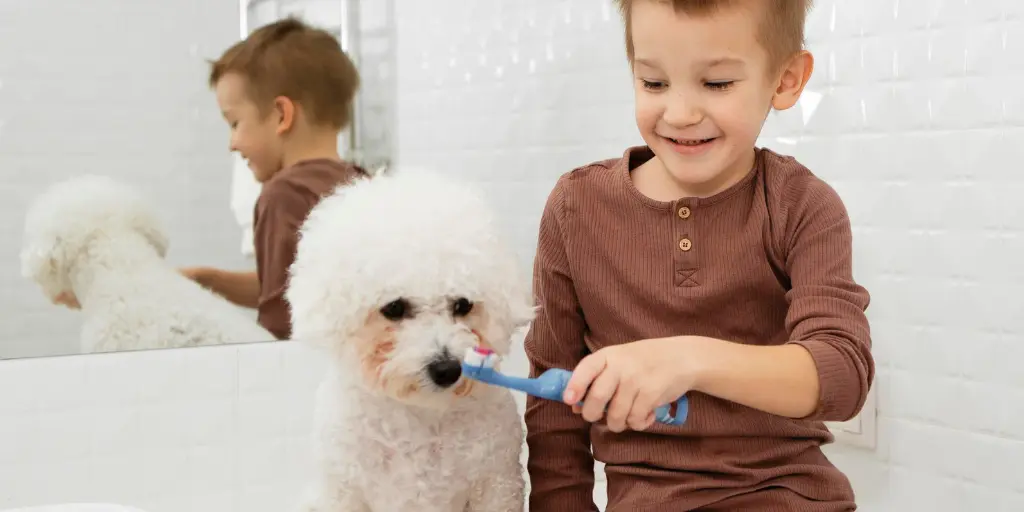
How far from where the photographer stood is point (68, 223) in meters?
1.56

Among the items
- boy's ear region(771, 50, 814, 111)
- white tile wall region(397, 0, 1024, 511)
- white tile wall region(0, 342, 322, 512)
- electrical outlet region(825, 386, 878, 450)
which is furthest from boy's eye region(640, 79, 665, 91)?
white tile wall region(0, 342, 322, 512)

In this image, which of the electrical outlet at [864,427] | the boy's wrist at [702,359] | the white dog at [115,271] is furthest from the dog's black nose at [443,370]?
the white dog at [115,271]

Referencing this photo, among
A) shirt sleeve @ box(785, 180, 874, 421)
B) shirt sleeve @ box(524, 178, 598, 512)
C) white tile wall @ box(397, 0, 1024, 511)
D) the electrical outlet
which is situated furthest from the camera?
the electrical outlet

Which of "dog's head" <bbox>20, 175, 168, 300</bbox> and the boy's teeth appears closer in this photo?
the boy's teeth

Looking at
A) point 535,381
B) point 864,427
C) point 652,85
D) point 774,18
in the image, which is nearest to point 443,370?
point 535,381

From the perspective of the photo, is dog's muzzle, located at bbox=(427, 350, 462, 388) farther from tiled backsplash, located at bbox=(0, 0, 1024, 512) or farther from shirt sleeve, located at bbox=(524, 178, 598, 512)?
tiled backsplash, located at bbox=(0, 0, 1024, 512)

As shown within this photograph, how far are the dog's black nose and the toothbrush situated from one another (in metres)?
0.02

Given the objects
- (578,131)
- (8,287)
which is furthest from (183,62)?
(578,131)

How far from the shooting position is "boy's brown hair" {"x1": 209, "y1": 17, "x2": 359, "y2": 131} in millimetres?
1697

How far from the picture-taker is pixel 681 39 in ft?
3.07

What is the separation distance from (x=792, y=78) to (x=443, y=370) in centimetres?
45

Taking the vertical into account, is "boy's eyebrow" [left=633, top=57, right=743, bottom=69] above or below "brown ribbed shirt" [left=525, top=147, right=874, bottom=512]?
above

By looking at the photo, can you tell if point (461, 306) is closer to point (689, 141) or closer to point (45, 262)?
point (689, 141)

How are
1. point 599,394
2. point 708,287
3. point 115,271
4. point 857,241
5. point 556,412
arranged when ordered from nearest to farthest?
point 599,394, point 708,287, point 556,412, point 857,241, point 115,271
